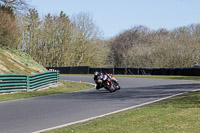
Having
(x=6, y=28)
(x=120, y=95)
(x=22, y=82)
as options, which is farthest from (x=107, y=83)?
(x=6, y=28)

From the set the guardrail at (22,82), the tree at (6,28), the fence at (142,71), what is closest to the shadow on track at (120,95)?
the guardrail at (22,82)

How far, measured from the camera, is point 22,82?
19859mm

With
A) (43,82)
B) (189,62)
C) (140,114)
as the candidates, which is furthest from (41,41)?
(140,114)

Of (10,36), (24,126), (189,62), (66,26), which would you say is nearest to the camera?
(24,126)

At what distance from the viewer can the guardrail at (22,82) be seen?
18500 millimetres

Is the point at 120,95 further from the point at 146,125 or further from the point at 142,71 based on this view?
the point at 142,71

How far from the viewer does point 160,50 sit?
64.1 m

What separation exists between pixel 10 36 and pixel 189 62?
39912 millimetres

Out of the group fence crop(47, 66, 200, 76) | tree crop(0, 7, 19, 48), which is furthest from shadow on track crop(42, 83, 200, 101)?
fence crop(47, 66, 200, 76)

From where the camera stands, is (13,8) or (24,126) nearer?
(24,126)

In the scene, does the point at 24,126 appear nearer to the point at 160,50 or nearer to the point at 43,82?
the point at 43,82

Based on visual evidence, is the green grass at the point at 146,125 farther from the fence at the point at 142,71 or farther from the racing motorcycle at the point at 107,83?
the fence at the point at 142,71

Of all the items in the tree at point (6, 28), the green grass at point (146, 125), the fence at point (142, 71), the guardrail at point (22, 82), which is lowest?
the green grass at point (146, 125)

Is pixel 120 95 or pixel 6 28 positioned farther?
pixel 6 28
